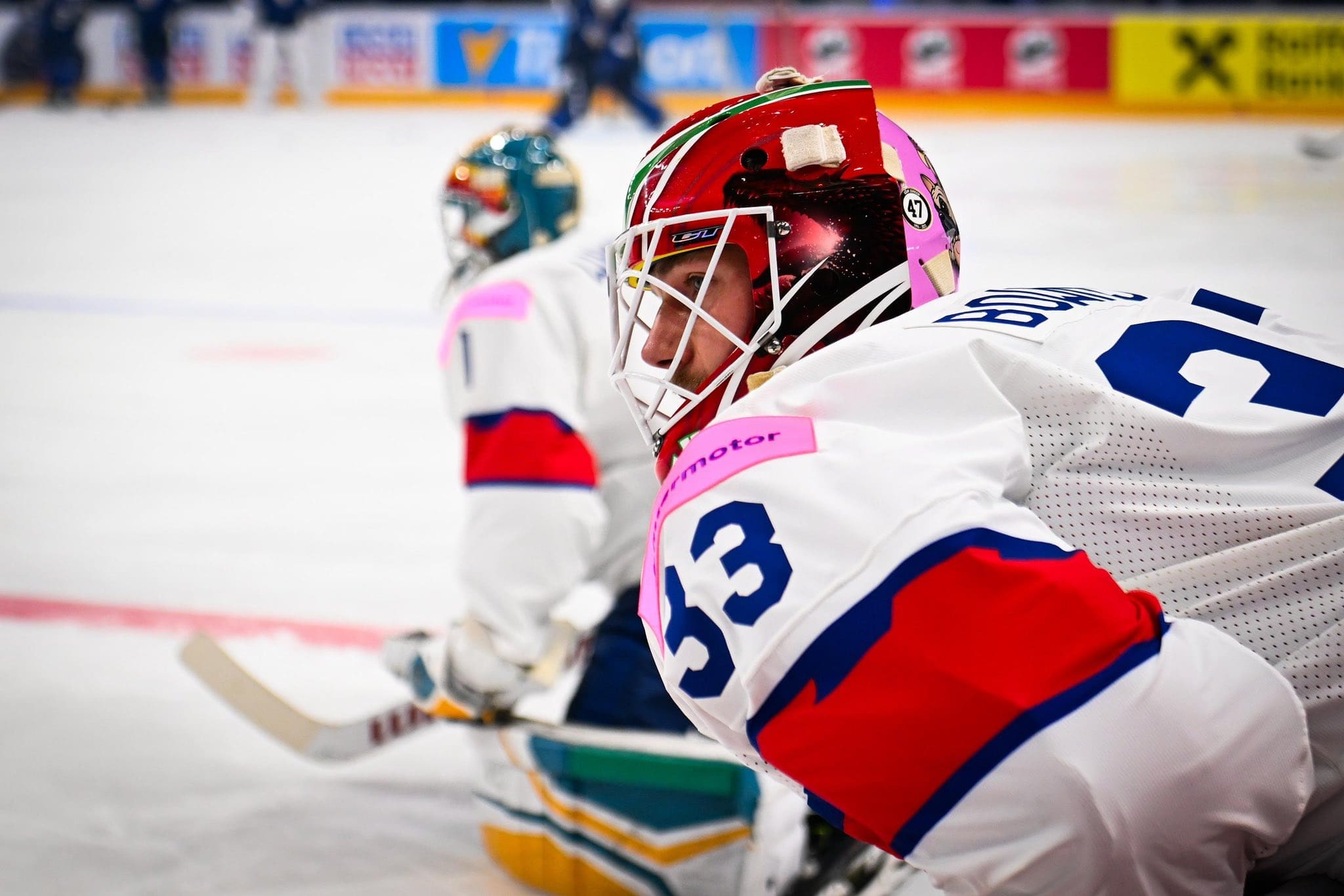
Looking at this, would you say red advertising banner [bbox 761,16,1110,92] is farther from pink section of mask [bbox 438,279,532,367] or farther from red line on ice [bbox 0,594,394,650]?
pink section of mask [bbox 438,279,532,367]

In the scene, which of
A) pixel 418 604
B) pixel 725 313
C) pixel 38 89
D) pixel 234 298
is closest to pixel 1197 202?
pixel 234 298

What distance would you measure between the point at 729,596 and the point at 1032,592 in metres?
0.23

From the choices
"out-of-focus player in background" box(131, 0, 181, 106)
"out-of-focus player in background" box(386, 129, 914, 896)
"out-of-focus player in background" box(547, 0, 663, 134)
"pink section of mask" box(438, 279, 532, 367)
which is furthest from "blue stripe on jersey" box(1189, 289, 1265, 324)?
"out-of-focus player in background" box(131, 0, 181, 106)

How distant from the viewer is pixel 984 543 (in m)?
1.00

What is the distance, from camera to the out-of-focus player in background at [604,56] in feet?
45.4

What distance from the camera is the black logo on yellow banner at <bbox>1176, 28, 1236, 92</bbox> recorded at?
13.7 meters

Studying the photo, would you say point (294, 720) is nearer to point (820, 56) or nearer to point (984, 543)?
point (984, 543)

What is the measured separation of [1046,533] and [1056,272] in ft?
19.6

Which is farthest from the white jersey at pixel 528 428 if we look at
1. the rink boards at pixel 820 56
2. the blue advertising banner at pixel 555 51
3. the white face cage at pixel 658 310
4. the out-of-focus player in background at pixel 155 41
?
the out-of-focus player in background at pixel 155 41

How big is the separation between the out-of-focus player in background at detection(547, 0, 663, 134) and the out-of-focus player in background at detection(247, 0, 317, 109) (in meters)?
4.12

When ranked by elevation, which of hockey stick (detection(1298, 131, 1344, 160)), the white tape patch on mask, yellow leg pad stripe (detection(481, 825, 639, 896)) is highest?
the white tape patch on mask

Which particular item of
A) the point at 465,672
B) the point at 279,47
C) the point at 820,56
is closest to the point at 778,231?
the point at 465,672

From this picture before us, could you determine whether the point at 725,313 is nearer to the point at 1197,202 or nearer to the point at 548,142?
the point at 548,142

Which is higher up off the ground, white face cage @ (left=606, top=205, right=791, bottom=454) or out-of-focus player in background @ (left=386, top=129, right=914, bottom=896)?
white face cage @ (left=606, top=205, right=791, bottom=454)
